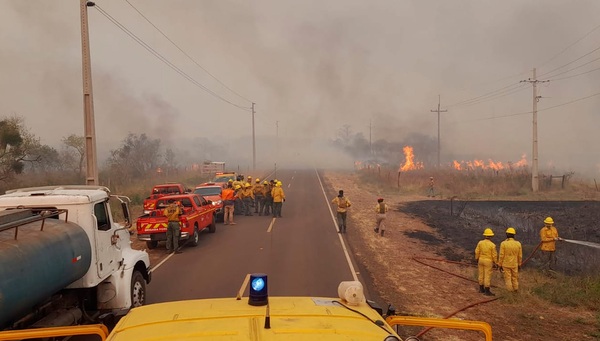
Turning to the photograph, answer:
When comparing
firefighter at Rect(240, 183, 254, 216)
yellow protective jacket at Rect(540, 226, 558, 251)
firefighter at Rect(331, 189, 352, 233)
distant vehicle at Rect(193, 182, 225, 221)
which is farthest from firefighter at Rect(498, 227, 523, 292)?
firefighter at Rect(240, 183, 254, 216)

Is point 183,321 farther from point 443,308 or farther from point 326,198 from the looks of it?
point 326,198

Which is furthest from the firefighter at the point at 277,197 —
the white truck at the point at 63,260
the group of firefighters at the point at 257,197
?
the white truck at the point at 63,260

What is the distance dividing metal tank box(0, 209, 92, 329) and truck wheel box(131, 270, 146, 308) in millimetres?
1698

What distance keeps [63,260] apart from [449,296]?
853 centimetres

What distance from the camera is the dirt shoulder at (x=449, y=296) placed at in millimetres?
8328

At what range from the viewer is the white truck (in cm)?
505

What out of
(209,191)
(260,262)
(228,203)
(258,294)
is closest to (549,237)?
(260,262)

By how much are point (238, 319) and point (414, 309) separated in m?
7.69

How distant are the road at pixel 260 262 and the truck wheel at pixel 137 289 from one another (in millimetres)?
945

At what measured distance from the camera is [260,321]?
8.36ft

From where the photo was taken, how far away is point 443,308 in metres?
9.60

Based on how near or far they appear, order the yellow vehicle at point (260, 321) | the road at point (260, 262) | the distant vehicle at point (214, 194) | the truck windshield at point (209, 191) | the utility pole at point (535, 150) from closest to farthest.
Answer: the yellow vehicle at point (260, 321) → the road at point (260, 262) → the distant vehicle at point (214, 194) → the truck windshield at point (209, 191) → the utility pole at point (535, 150)

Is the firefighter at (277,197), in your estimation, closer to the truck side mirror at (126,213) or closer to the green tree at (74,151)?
the truck side mirror at (126,213)

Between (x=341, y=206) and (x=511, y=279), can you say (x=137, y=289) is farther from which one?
(x=341, y=206)
